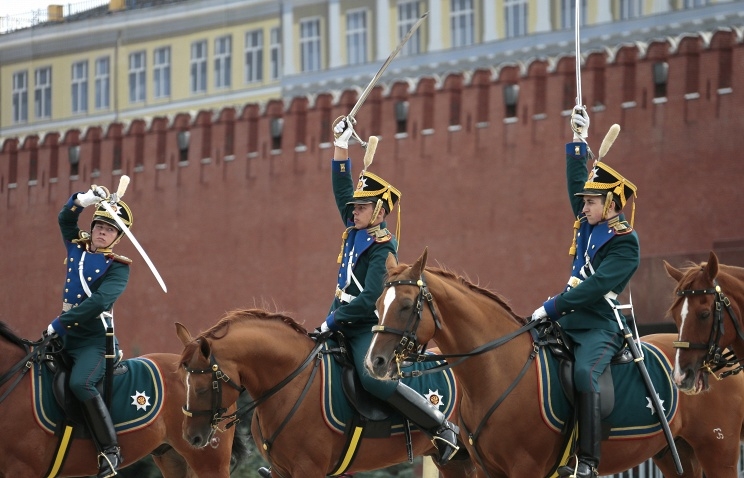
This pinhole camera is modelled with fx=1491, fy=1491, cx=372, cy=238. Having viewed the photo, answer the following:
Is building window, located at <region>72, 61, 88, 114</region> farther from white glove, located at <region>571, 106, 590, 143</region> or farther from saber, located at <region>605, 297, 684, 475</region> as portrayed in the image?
saber, located at <region>605, 297, 684, 475</region>

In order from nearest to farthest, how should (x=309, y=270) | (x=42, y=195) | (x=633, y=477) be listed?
1. (x=633, y=477)
2. (x=309, y=270)
3. (x=42, y=195)

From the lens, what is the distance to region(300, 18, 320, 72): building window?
1262 inches

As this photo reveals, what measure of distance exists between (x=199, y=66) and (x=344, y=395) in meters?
24.9

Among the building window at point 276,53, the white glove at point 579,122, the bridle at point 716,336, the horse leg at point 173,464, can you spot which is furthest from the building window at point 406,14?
the bridle at point 716,336

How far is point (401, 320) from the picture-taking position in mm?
7980

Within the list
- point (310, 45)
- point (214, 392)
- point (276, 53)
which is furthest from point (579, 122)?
point (276, 53)

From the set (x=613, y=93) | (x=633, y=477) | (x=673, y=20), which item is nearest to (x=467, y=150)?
(x=613, y=93)

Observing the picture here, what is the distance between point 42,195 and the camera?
29250mm

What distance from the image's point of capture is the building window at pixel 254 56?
107ft

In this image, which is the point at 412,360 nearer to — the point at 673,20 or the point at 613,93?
the point at 613,93

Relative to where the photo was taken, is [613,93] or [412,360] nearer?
[412,360]

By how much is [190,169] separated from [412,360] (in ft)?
66.5

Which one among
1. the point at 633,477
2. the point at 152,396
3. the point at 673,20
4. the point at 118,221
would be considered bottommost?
the point at 633,477

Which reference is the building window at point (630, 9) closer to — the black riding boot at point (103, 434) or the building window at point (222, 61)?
the building window at point (222, 61)
